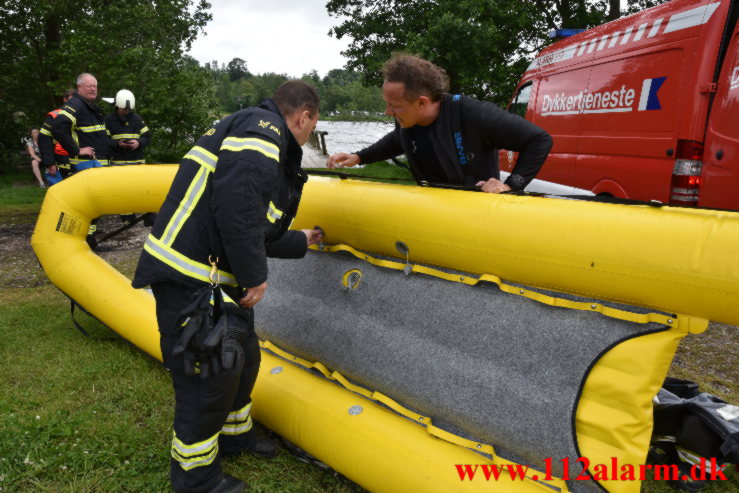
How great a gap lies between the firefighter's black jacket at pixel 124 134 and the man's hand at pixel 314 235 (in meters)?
5.57

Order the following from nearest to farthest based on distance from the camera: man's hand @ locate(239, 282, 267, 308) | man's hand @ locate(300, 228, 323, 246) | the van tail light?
man's hand @ locate(239, 282, 267, 308) < man's hand @ locate(300, 228, 323, 246) < the van tail light

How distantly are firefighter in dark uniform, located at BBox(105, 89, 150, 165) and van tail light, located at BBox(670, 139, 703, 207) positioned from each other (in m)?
6.79

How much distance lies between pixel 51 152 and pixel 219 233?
5.94 m

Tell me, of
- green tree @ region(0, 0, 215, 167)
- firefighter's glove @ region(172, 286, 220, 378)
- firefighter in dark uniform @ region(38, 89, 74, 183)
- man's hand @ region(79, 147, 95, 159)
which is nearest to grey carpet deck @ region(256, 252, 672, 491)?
firefighter's glove @ region(172, 286, 220, 378)

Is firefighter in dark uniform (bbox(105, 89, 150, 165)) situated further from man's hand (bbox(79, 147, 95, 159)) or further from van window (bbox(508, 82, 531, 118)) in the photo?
van window (bbox(508, 82, 531, 118))

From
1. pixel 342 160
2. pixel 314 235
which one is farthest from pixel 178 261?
pixel 342 160

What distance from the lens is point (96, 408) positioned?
297 centimetres

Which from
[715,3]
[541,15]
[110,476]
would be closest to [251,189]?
[110,476]

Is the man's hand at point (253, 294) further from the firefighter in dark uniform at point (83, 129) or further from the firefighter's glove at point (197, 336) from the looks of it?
the firefighter in dark uniform at point (83, 129)

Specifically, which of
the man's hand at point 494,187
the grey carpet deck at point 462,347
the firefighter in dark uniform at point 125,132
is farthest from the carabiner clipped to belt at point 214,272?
the firefighter in dark uniform at point 125,132

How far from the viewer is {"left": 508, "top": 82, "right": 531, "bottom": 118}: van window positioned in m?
6.49

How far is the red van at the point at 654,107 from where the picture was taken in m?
3.72

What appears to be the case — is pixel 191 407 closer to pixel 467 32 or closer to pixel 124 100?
pixel 124 100

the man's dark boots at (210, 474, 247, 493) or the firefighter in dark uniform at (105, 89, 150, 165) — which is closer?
the man's dark boots at (210, 474, 247, 493)
